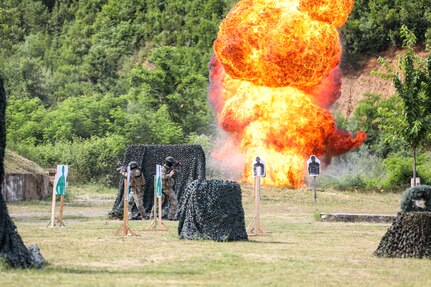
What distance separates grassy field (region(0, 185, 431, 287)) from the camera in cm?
1656

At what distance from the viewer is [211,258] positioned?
20.1 meters

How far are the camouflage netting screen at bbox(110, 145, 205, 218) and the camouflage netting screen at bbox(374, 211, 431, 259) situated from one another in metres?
15.0

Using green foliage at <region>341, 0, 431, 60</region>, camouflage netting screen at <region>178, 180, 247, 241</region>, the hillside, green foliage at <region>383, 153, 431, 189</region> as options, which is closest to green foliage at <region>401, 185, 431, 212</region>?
camouflage netting screen at <region>178, 180, 247, 241</region>

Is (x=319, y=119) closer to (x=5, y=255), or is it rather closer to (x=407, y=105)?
(x=407, y=105)

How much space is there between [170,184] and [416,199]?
14389 millimetres

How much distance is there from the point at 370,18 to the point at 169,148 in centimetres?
5272

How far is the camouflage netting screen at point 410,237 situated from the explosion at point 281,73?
3660cm

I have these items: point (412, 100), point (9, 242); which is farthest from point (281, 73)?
point (9, 242)

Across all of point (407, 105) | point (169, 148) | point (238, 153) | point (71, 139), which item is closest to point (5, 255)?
point (169, 148)

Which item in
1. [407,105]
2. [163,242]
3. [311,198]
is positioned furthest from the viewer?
[311,198]

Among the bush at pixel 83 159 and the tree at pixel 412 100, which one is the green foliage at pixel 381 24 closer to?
the bush at pixel 83 159

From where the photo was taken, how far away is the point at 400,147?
72.8m

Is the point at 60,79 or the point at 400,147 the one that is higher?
the point at 60,79

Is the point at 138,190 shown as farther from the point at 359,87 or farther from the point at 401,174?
the point at 359,87
